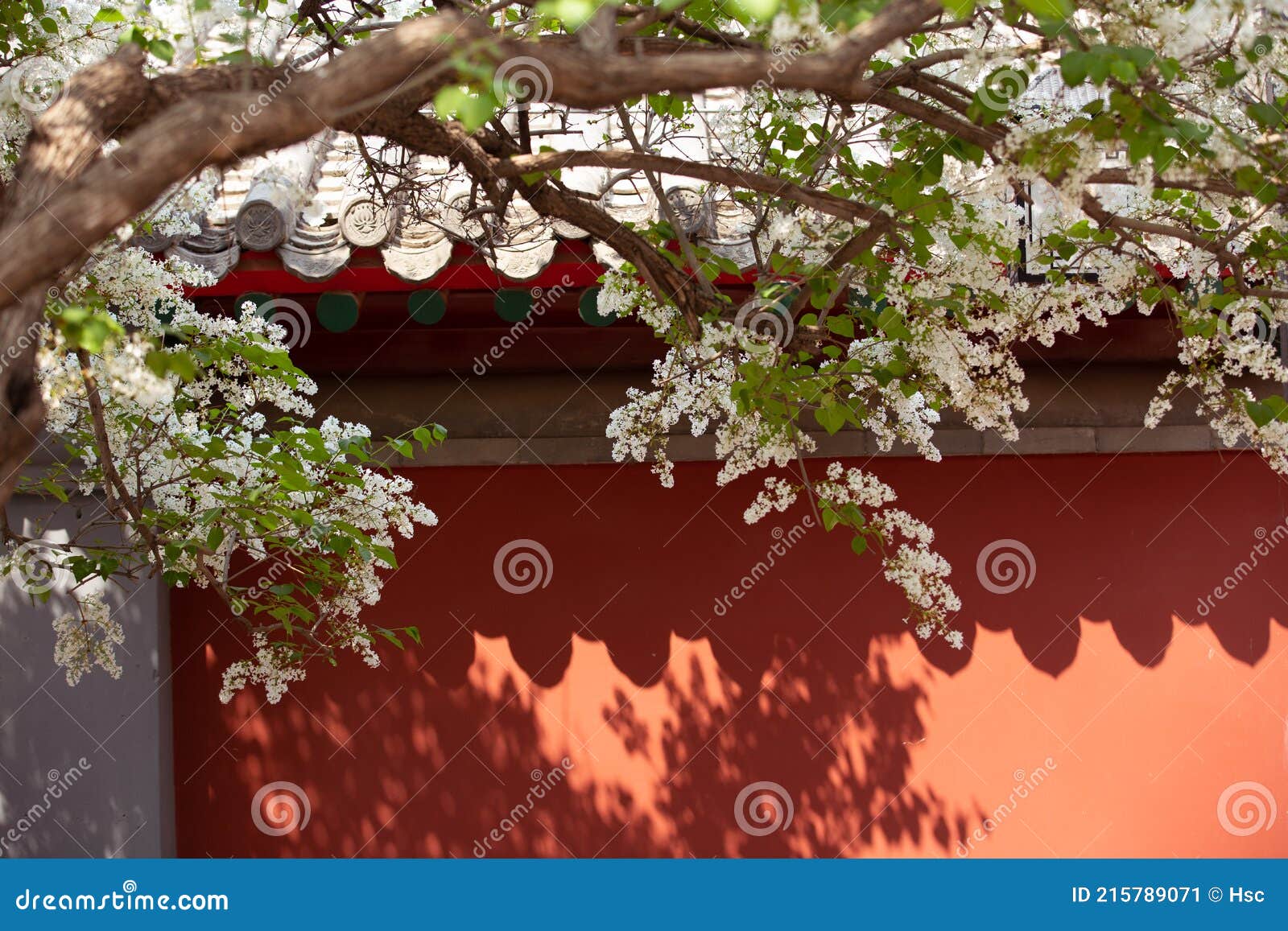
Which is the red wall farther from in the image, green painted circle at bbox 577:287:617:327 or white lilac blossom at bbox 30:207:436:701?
white lilac blossom at bbox 30:207:436:701

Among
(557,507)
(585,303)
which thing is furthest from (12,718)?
(585,303)

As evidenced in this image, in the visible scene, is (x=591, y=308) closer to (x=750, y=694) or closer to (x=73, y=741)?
(x=750, y=694)

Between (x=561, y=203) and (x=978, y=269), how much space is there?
116 centimetres

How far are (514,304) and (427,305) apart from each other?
1.05ft

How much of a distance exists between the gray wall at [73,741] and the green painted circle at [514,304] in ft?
6.57

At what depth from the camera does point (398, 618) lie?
17.2 ft

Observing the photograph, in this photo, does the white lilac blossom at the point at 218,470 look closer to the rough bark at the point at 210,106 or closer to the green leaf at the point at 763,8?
the rough bark at the point at 210,106

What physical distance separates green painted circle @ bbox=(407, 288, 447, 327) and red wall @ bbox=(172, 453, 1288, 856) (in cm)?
115

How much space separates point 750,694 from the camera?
17.3ft

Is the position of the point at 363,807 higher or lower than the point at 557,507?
lower

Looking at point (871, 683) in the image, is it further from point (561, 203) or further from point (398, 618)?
point (561, 203)

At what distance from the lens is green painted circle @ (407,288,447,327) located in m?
4.24

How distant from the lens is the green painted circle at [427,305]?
13.9 ft

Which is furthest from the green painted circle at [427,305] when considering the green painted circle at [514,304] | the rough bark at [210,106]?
the rough bark at [210,106]
